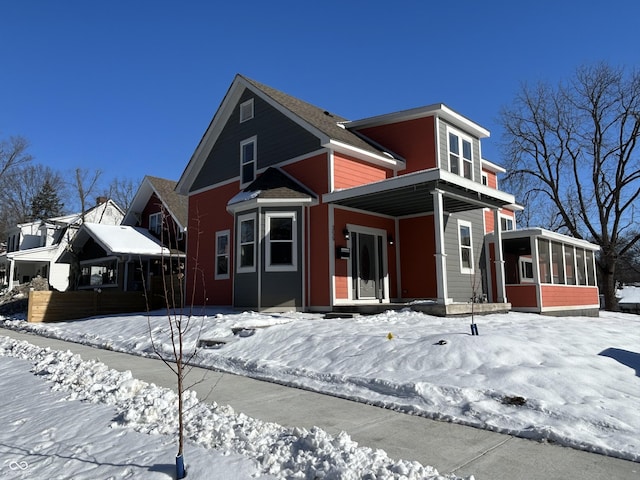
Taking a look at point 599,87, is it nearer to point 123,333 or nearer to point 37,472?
point 123,333

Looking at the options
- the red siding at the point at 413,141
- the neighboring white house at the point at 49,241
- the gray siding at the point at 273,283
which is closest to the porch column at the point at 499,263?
the red siding at the point at 413,141

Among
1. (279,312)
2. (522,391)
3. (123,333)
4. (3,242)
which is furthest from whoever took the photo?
(3,242)

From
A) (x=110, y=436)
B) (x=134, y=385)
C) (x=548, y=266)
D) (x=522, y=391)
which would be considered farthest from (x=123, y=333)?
(x=548, y=266)

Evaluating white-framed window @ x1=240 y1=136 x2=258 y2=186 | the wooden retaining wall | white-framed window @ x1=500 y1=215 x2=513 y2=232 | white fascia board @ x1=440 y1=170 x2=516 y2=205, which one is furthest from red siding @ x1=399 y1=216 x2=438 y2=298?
the wooden retaining wall

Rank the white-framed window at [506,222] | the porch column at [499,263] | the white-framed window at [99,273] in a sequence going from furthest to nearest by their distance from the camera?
the white-framed window at [99,273] → the white-framed window at [506,222] → the porch column at [499,263]

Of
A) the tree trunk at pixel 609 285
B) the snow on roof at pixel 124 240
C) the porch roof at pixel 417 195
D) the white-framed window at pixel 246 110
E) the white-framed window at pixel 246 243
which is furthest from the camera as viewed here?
the tree trunk at pixel 609 285

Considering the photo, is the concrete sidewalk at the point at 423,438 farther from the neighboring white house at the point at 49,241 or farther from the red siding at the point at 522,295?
the neighboring white house at the point at 49,241

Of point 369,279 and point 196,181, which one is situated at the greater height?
point 196,181

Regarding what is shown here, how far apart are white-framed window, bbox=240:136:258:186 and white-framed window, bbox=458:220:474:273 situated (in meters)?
6.89

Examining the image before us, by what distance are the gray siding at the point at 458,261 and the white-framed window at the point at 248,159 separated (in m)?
6.57

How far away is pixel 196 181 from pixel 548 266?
12906mm

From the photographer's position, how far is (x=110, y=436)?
379 centimetres

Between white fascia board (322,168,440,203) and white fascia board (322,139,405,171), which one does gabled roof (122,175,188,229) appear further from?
white fascia board (322,168,440,203)

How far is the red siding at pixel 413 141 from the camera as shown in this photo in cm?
1349
